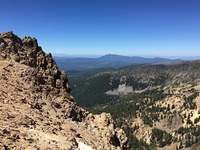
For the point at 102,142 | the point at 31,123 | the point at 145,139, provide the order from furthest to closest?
the point at 145,139, the point at 102,142, the point at 31,123

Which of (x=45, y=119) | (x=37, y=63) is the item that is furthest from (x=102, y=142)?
(x=37, y=63)

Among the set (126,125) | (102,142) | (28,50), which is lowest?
(126,125)

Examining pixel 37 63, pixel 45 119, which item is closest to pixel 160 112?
pixel 37 63

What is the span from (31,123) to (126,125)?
150834mm

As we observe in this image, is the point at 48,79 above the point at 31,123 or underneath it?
above

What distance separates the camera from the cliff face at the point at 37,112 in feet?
57.7

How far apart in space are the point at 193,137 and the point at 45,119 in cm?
11370

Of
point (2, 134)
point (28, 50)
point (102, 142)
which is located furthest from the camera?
point (28, 50)

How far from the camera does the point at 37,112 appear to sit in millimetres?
24859

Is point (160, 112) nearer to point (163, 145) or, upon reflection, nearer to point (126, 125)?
point (126, 125)

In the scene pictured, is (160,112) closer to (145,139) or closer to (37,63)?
(145,139)

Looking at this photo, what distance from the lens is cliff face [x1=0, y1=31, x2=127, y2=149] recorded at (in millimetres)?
17578

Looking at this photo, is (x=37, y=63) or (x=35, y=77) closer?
(x=35, y=77)

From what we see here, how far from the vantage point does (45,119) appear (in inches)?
952
